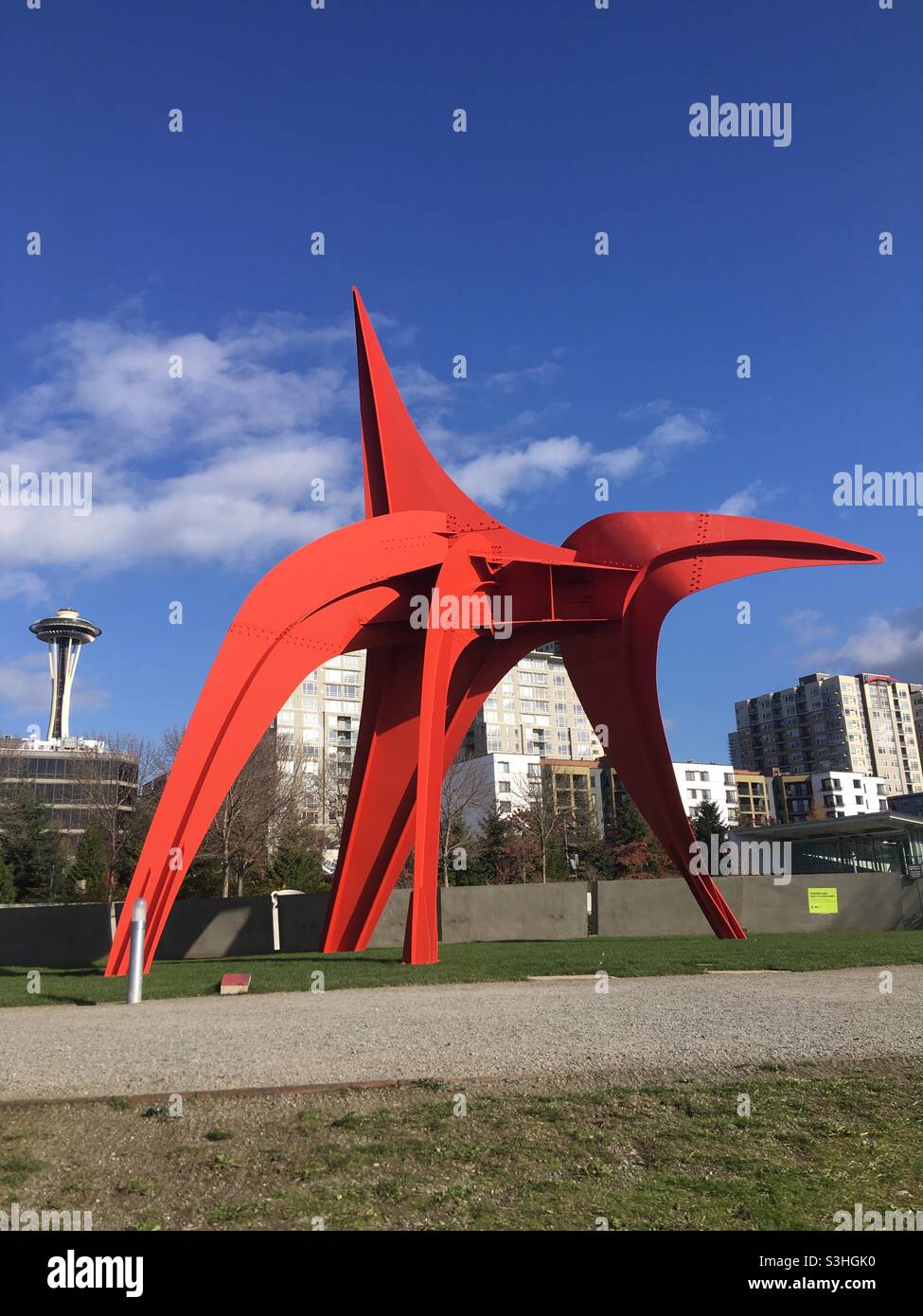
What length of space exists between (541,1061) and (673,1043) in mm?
1405

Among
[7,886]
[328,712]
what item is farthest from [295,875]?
[328,712]

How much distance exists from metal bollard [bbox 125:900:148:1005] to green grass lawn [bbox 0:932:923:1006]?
1.63 ft

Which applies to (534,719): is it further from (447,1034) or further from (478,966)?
(447,1034)

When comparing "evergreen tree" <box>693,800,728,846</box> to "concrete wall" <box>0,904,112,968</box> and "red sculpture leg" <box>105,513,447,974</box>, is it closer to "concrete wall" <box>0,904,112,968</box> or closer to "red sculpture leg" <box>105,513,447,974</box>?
"concrete wall" <box>0,904,112,968</box>

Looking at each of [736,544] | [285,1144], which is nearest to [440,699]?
[736,544]

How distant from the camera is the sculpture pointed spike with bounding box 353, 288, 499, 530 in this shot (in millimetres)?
19875

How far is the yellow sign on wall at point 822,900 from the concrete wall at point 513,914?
6625mm

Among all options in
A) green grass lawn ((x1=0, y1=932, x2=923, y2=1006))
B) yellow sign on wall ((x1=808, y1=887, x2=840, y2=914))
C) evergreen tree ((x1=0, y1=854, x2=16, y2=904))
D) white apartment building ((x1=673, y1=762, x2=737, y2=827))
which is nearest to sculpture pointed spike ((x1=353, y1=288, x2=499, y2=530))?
green grass lawn ((x1=0, y1=932, x2=923, y2=1006))

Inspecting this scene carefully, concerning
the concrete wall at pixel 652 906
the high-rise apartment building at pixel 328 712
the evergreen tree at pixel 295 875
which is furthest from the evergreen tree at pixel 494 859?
the high-rise apartment building at pixel 328 712

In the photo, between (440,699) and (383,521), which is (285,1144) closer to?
(440,699)

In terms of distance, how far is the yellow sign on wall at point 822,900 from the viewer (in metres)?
26.3

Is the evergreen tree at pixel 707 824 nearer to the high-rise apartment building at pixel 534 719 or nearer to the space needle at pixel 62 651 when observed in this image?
the high-rise apartment building at pixel 534 719

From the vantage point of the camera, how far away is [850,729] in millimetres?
130625

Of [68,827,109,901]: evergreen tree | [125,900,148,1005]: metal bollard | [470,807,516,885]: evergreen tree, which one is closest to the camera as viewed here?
[125,900,148,1005]: metal bollard
